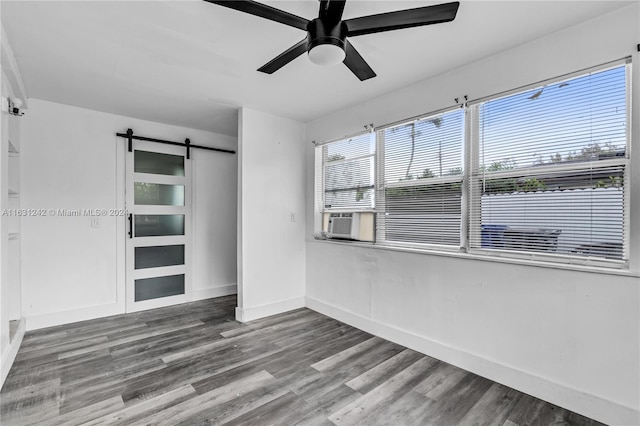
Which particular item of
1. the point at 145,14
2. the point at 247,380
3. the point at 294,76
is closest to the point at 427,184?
the point at 294,76

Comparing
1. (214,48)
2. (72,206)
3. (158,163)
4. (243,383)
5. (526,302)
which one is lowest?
(243,383)

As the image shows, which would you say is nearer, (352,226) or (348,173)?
(352,226)

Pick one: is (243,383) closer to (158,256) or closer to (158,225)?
(158,256)

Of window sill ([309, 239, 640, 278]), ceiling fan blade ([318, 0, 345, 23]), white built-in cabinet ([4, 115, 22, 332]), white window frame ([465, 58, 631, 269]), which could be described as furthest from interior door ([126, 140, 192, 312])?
white window frame ([465, 58, 631, 269])

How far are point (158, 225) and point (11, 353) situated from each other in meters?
1.95

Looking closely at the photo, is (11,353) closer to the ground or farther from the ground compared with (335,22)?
closer to the ground

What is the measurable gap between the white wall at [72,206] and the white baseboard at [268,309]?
62.8 inches

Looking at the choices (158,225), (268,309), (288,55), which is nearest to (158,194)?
(158,225)

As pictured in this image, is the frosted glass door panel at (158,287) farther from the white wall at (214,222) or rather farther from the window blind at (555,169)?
the window blind at (555,169)

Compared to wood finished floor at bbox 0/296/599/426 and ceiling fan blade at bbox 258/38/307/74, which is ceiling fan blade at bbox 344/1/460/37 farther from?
wood finished floor at bbox 0/296/599/426

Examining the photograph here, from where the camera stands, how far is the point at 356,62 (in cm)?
195

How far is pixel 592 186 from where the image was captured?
6.47 ft

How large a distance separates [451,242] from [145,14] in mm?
2818

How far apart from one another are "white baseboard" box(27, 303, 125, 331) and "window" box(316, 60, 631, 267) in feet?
10.9
